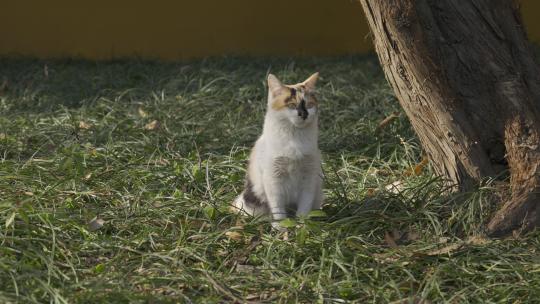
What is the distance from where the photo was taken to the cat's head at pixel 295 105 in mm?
4570

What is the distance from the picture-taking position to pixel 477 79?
453cm

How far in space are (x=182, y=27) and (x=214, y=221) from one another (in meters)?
4.67

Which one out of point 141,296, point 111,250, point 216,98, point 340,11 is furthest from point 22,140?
point 340,11

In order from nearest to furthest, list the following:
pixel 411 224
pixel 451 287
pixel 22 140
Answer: pixel 451 287 → pixel 411 224 → pixel 22 140

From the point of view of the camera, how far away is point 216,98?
7246mm

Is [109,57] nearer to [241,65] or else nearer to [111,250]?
[241,65]

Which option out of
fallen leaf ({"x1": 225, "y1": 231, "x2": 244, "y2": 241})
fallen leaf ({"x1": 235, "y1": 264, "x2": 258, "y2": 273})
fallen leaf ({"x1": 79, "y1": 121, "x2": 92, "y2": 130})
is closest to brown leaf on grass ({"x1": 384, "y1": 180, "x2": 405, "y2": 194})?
fallen leaf ({"x1": 225, "y1": 231, "x2": 244, "y2": 241})

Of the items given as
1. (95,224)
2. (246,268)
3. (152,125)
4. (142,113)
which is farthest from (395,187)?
(142,113)

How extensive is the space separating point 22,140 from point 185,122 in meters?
1.15

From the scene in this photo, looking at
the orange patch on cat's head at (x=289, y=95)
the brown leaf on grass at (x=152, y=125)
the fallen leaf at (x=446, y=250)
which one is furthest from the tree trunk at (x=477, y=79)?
the brown leaf on grass at (x=152, y=125)

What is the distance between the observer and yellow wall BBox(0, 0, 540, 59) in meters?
8.94

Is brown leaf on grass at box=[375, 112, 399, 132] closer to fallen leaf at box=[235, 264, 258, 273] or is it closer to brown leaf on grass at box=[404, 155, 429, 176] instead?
brown leaf on grass at box=[404, 155, 429, 176]

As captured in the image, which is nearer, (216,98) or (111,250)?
(111,250)

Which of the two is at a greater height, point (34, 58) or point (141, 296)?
point (34, 58)
